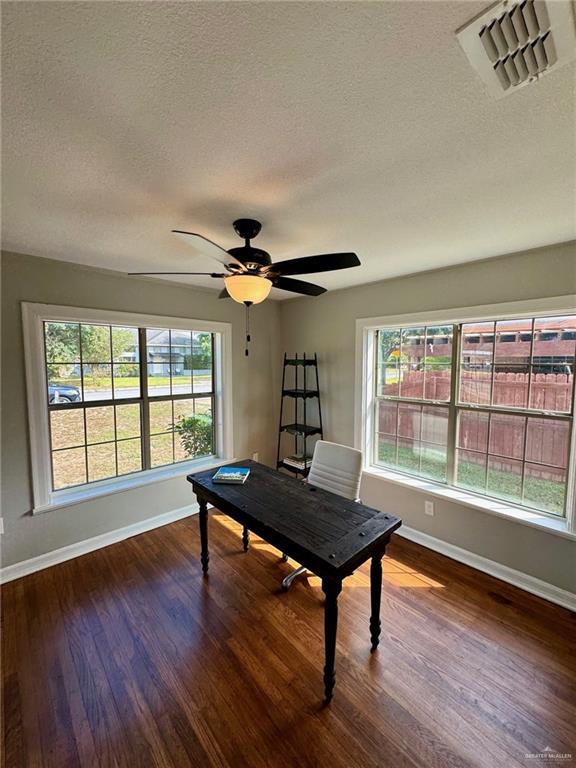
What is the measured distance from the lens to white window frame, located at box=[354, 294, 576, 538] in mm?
2119

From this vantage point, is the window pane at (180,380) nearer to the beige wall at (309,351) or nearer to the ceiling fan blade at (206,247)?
the beige wall at (309,351)

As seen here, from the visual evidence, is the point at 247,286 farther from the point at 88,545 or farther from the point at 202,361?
the point at 88,545

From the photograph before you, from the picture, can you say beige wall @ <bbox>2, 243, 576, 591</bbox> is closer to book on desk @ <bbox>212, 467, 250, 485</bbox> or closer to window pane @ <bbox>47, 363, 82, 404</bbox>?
window pane @ <bbox>47, 363, 82, 404</bbox>

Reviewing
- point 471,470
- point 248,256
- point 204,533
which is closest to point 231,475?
point 204,533

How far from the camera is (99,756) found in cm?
132

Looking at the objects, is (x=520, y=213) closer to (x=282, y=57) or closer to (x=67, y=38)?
(x=282, y=57)

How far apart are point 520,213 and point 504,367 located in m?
1.21

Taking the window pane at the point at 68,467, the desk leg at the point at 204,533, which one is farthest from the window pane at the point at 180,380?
the desk leg at the point at 204,533

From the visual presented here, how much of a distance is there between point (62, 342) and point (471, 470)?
3676 mm

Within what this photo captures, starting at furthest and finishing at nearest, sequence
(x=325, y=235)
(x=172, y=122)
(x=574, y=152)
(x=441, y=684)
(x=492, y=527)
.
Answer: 1. (x=492, y=527)
2. (x=325, y=235)
3. (x=441, y=684)
4. (x=574, y=152)
5. (x=172, y=122)

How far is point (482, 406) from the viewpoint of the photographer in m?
2.58

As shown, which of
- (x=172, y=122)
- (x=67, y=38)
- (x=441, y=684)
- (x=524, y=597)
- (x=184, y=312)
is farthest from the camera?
(x=184, y=312)

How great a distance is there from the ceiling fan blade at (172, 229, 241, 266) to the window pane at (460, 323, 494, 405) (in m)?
→ 2.08

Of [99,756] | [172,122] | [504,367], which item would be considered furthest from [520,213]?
[99,756]
